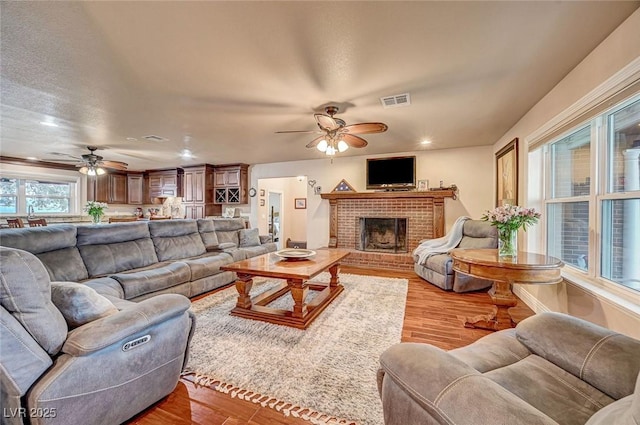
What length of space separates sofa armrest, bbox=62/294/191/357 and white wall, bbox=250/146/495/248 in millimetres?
4612

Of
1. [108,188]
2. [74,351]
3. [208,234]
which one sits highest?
[108,188]

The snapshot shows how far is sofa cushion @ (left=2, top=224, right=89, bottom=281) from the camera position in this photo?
2287mm

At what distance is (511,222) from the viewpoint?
2428 millimetres

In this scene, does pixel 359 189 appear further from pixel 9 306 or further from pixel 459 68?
pixel 9 306

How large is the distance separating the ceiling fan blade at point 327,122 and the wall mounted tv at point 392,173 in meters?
2.79

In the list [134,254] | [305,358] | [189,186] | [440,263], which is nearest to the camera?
[305,358]

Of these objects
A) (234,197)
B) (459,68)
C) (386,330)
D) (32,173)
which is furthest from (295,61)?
(32,173)

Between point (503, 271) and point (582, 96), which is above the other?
point (582, 96)

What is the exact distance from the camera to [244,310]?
2.71m

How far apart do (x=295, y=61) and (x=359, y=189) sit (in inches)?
152

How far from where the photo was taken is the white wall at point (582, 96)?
63.0 inches

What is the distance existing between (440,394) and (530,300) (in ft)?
10.2

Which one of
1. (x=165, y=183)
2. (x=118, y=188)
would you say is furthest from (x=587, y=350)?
(x=118, y=188)

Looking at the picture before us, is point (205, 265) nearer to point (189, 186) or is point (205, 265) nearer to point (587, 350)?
point (587, 350)
